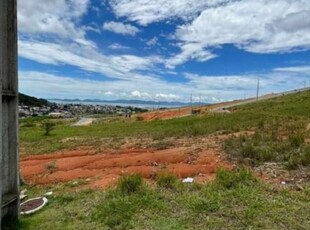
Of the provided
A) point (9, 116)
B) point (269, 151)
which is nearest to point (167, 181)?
point (9, 116)

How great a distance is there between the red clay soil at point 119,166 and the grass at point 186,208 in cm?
135

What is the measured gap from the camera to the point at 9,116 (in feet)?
17.5

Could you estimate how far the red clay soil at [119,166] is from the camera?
8.65 meters

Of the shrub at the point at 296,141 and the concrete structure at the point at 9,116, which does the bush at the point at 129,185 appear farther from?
the shrub at the point at 296,141

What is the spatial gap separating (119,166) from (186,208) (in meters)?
4.65

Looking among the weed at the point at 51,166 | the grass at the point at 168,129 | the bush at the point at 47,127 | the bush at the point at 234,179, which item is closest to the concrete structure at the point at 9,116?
the bush at the point at 234,179

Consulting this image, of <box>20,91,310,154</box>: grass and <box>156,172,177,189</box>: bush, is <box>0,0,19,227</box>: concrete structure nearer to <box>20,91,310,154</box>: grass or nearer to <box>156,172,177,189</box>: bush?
<box>156,172,177,189</box>: bush

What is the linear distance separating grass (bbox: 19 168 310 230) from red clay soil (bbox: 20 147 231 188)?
1348mm

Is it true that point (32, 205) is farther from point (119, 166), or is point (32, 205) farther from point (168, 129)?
point (168, 129)

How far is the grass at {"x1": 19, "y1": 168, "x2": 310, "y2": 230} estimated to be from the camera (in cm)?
498

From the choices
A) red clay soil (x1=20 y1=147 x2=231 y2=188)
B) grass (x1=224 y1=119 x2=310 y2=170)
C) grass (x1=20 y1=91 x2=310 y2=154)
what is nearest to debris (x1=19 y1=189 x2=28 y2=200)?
red clay soil (x1=20 y1=147 x2=231 y2=188)

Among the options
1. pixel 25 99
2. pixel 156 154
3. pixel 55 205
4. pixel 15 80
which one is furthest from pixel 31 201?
pixel 25 99

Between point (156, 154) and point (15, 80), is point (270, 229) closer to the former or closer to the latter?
point (15, 80)

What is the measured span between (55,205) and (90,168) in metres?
3.72
